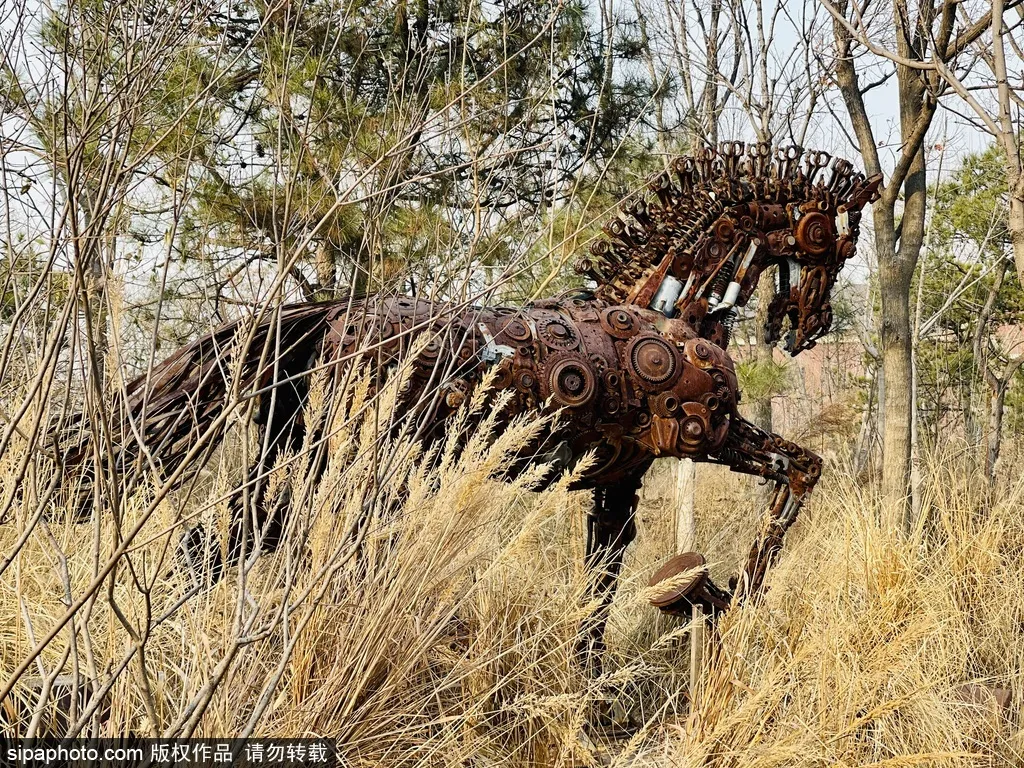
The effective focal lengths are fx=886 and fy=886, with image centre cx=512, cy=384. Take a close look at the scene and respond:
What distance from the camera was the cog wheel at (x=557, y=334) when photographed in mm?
2621

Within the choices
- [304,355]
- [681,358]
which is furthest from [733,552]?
[304,355]

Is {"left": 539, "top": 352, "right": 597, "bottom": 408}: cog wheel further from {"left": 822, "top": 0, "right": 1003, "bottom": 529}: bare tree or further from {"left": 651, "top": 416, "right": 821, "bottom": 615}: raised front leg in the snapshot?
{"left": 822, "top": 0, "right": 1003, "bottom": 529}: bare tree

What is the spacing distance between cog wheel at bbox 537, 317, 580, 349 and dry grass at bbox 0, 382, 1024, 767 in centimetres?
41

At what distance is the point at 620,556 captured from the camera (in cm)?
320

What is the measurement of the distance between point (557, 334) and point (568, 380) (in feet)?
0.50

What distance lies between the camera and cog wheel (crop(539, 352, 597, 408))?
8.44 feet

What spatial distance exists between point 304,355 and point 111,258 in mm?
1139

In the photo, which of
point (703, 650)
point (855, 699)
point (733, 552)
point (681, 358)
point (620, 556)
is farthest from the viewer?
point (733, 552)

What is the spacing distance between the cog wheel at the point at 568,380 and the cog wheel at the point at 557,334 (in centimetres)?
3

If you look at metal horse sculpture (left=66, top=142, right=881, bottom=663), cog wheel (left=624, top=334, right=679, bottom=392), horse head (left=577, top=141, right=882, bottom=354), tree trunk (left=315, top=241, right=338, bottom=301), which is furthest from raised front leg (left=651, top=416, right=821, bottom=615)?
tree trunk (left=315, top=241, right=338, bottom=301)

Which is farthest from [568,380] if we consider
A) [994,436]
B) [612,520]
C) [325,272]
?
[994,436]

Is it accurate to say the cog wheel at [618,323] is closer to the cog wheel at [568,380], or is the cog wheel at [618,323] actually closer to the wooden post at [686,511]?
the cog wheel at [568,380]

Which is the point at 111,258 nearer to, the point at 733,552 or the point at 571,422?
the point at 571,422

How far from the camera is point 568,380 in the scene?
2.59 meters
